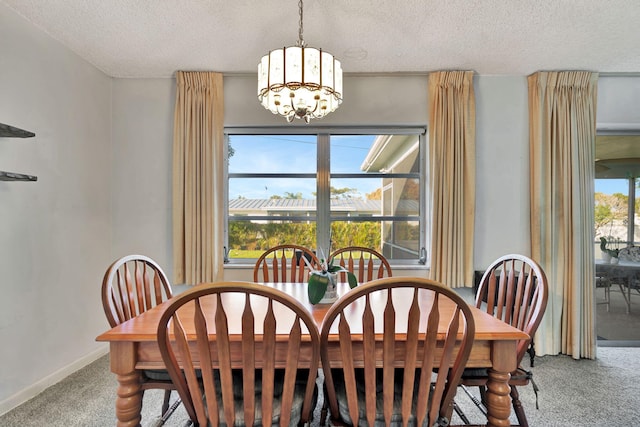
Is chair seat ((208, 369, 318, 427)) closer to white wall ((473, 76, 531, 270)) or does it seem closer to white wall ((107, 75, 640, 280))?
white wall ((107, 75, 640, 280))

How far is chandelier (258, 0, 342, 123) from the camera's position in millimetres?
1551

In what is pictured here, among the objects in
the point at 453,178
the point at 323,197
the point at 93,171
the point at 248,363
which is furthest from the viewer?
the point at 323,197

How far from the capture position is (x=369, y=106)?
2.88 meters

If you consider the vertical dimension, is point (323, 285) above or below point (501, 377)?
above

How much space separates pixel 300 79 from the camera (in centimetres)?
154

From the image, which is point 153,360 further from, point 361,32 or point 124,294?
point 361,32

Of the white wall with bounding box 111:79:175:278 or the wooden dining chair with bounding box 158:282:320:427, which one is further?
the white wall with bounding box 111:79:175:278

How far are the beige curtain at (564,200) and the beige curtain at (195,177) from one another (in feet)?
9.52

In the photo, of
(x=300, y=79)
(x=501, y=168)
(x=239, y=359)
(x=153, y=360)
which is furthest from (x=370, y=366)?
(x=501, y=168)

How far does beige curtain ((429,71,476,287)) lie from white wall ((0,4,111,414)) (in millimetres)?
2970

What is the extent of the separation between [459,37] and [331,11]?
99 cm

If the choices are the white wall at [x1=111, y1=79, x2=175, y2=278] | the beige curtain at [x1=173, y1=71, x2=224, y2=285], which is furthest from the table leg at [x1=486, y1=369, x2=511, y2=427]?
the white wall at [x1=111, y1=79, x2=175, y2=278]

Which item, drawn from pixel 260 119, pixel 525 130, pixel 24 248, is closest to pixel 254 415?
pixel 24 248

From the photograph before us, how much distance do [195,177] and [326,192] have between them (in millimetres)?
1215
